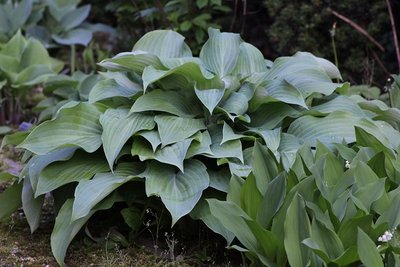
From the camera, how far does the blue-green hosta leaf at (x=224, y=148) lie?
3734mm

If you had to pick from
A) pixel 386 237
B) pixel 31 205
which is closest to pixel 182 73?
pixel 31 205

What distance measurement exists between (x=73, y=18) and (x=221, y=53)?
151 inches

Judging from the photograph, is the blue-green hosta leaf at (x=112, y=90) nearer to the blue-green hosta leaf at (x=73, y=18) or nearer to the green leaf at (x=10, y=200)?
the green leaf at (x=10, y=200)

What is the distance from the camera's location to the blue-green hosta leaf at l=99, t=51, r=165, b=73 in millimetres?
3932

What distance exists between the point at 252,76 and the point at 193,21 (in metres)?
2.55

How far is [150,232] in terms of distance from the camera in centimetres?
397

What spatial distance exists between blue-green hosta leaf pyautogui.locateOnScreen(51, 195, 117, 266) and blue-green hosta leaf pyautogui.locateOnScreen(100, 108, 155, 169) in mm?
279

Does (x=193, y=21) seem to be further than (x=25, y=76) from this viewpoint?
Yes

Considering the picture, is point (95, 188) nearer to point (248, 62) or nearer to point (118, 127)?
point (118, 127)

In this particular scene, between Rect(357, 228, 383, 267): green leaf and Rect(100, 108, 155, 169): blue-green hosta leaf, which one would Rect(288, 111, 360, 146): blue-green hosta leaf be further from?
Rect(357, 228, 383, 267): green leaf

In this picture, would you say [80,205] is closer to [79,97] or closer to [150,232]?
[150,232]

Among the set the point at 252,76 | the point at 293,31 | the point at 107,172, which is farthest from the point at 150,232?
the point at 293,31

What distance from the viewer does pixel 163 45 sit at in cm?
436

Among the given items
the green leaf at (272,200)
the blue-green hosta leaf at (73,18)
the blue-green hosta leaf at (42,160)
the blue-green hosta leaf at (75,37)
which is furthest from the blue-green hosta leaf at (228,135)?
the blue-green hosta leaf at (73,18)
